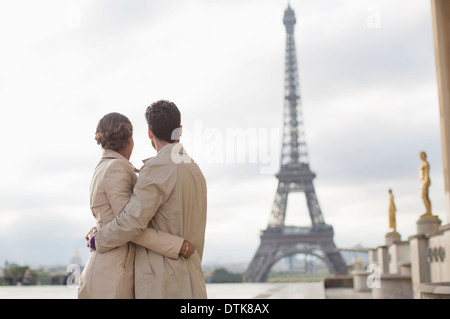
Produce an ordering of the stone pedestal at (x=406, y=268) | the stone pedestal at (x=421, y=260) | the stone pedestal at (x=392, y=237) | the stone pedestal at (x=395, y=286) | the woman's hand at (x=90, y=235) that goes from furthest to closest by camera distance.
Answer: the stone pedestal at (x=392, y=237) → the stone pedestal at (x=406, y=268) → the stone pedestal at (x=395, y=286) → the stone pedestal at (x=421, y=260) → the woman's hand at (x=90, y=235)

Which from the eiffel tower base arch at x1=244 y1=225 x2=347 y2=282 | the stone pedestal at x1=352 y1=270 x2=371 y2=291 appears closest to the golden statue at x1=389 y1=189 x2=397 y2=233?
the stone pedestal at x1=352 y1=270 x2=371 y2=291

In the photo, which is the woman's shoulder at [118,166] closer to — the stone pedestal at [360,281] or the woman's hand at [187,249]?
the woman's hand at [187,249]

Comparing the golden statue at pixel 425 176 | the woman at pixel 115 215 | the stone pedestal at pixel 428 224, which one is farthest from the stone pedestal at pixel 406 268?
the woman at pixel 115 215

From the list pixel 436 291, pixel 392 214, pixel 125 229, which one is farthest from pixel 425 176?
pixel 125 229

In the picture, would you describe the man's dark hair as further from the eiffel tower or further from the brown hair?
the eiffel tower

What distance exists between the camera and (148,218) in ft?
9.48

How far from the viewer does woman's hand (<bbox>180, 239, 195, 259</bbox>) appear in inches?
116

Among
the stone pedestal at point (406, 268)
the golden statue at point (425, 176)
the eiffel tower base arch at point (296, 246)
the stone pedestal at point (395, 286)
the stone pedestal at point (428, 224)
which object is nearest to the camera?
the golden statue at point (425, 176)

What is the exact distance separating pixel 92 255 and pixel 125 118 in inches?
28.6

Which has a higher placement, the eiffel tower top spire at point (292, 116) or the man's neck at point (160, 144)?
the eiffel tower top spire at point (292, 116)

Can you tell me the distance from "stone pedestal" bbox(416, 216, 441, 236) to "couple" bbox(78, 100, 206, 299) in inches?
508

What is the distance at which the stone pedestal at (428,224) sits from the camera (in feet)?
48.8
